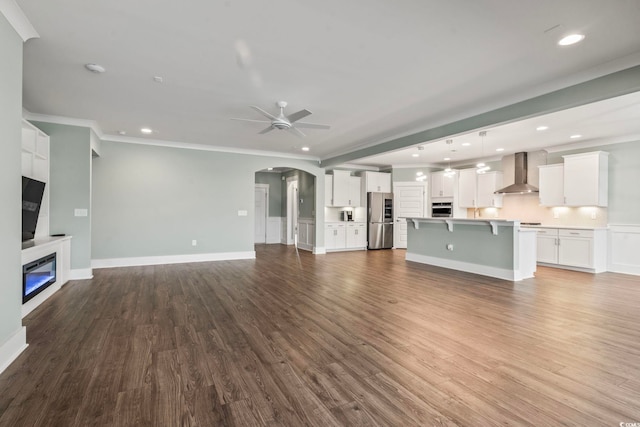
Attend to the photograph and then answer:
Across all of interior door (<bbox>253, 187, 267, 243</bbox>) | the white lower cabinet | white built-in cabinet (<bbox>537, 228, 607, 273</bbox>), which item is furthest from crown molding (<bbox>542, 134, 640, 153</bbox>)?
interior door (<bbox>253, 187, 267, 243</bbox>)

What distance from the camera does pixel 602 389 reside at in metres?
2.03

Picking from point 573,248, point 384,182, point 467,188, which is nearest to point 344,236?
point 384,182

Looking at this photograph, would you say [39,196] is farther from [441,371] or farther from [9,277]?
[441,371]

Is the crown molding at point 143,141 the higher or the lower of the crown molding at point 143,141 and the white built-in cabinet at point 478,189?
the higher

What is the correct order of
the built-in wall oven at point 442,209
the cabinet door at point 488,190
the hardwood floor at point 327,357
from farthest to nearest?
the built-in wall oven at point 442,209 < the cabinet door at point 488,190 < the hardwood floor at point 327,357

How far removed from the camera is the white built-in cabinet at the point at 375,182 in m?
9.69

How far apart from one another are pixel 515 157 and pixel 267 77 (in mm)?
6767

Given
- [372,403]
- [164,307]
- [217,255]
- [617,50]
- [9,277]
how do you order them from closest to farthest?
[372,403], [9,277], [617,50], [164,307], [217,255]

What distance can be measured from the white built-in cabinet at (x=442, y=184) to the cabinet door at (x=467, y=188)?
0.19 m

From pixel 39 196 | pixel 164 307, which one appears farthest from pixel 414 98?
pixel 39 196

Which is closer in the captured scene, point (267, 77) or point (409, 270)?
point (267, 77)

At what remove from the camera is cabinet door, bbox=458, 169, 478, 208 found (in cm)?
862

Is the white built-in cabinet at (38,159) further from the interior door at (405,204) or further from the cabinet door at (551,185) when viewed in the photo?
the cabinet door at (551,185)

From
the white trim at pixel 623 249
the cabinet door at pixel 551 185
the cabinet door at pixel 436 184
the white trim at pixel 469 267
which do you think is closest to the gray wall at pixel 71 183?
the white trim at pixel 469 267
